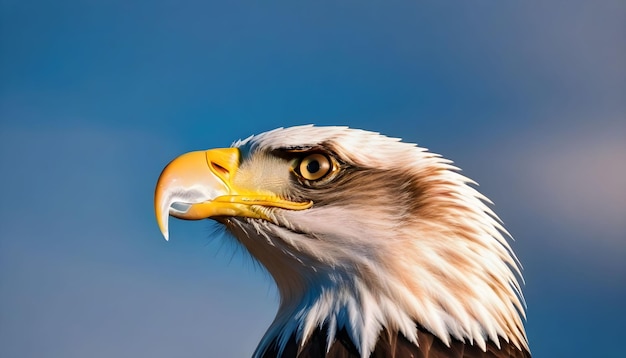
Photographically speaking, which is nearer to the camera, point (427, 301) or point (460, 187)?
point (427, 301)

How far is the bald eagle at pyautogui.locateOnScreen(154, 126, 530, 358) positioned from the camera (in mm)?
3193

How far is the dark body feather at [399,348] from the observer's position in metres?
3.11

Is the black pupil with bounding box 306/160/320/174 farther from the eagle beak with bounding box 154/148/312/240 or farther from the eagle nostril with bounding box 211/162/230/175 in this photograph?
the eagle nostril with bounding box 211/162/230/175

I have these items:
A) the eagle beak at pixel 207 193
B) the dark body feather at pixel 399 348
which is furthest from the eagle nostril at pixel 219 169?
the dark body feather at pixel 399 348

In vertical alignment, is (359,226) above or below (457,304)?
above

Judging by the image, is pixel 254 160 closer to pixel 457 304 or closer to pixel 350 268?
pixel 350 268

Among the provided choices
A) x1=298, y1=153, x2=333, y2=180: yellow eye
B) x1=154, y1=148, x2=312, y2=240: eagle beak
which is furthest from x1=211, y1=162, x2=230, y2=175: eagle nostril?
x1=298, y1=153, x2=333, y2=180: yellow eye

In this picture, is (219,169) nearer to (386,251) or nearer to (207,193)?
(207,193)

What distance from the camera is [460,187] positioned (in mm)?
3430

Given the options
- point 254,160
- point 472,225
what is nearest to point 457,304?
point 472,225

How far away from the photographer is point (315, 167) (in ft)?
11.5

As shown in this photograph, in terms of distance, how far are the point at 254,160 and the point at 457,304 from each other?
1061mm

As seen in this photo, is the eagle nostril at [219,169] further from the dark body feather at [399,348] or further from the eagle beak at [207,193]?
the dark body feather at [399,348]

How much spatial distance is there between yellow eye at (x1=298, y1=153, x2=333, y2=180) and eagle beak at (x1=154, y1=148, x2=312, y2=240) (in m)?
0.13
